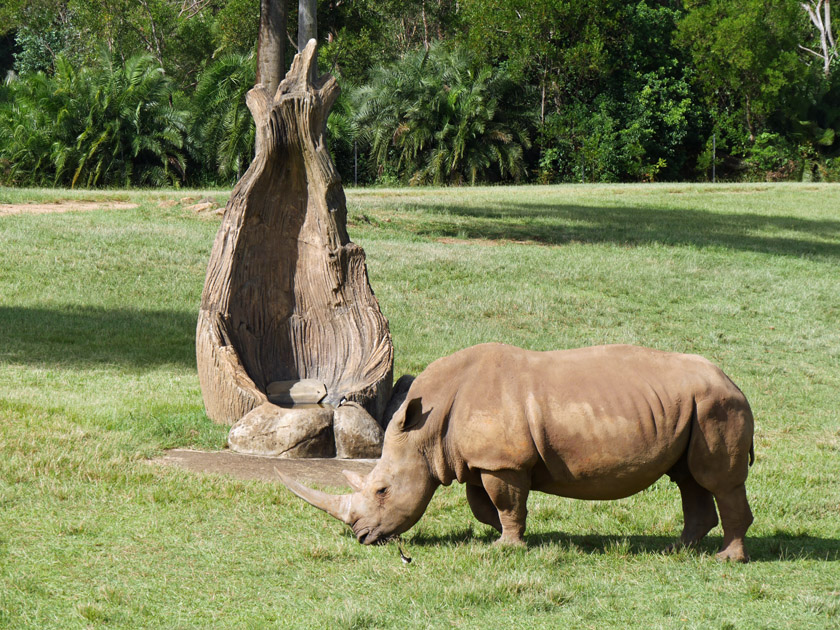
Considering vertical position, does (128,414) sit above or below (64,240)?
below

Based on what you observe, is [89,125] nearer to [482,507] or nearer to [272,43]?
[272,43]

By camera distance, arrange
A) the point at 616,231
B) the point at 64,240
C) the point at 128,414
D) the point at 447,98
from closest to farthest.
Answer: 1. the point at 128,414
2. the point at 64,240
3. the point at 616,231
4. the point at 447,98

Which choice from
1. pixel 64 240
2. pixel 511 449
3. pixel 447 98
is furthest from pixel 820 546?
pixel 447 98

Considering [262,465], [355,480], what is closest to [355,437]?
[262,465]

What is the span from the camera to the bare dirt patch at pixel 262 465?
673 centimetres

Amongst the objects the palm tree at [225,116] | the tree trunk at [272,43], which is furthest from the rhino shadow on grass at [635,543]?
the palm tree at [225,116]

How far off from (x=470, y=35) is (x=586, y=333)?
75.8ft

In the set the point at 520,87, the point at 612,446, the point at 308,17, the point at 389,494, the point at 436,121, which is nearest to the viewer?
the point at 612,446

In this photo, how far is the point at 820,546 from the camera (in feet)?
18.3

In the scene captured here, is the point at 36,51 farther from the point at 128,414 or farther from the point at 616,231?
the point at 128,414

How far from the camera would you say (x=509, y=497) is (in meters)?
4.88

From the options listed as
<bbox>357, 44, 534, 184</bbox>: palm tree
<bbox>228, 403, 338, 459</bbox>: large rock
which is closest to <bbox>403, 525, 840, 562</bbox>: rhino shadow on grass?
<bbox>228, 403, 338, 459</bbox>: large rock

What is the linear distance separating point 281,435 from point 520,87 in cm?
2870

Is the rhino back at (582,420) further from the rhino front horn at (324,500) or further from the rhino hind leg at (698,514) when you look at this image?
the rhino front horn at (324,500)
